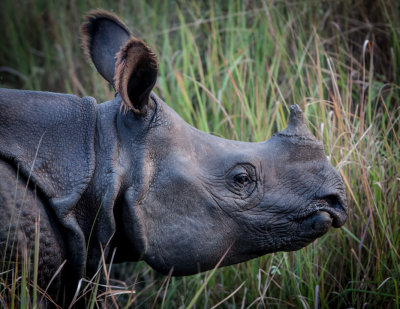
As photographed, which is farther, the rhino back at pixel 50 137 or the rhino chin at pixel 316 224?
the rhino chin at pixel 316 224

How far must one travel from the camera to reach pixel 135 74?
259cm

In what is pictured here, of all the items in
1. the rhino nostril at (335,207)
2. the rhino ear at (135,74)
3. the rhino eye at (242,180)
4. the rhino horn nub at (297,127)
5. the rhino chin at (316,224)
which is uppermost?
the rhino ear at (135,74)

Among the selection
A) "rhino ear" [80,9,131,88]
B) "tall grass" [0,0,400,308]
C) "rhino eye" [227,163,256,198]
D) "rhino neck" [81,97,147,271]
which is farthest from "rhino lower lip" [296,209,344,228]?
"rhino ear" [80,9,131,88]

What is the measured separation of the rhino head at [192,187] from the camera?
2.54 metres

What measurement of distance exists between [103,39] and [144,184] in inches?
35.4

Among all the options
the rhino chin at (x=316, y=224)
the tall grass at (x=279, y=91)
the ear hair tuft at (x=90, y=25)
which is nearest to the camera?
the rhino chin at (x=316, y=224)

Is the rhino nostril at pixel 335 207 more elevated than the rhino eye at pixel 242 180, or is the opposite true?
the rhino eye at pixel 242 180

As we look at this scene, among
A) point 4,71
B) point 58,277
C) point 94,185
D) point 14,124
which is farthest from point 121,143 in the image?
point 4,71

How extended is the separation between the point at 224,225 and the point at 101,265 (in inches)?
22.3

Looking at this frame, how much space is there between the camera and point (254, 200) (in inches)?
106

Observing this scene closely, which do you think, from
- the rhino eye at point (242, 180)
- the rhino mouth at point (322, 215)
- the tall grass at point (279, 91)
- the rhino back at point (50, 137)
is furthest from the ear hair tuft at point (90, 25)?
the rhino mouth at point (322, 215)

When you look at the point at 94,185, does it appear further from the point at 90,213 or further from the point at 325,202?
the point at 325,202

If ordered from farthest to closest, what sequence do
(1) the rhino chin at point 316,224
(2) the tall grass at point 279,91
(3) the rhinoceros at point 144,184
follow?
1. (2) the tall grass at point 279,91
2. (1) the rhino chin at point 316,224
3. (3) the rhinoceros at point 144,184

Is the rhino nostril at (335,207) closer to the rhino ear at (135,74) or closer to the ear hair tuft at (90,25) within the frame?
the rhino ear at (135,74)
